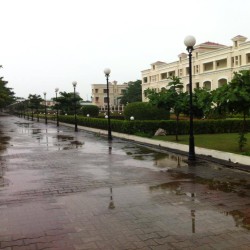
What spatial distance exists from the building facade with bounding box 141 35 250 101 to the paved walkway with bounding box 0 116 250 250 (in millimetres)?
33267

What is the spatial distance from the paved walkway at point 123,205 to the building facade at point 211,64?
33267 millimetres

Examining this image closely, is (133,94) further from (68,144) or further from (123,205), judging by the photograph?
(123,205)

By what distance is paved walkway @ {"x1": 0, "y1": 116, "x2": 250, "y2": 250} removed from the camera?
217 inches

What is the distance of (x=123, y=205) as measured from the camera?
7.48m

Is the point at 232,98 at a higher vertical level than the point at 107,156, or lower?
higher

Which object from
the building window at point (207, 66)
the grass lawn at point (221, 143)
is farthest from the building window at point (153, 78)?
the grass lawn at point (221, 143)

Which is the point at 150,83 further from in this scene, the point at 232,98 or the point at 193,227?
the point at 193,227

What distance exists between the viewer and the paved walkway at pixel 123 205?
5523 millimetres

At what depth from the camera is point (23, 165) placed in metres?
12.8

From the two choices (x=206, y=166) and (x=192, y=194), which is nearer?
(x=192, y=194)

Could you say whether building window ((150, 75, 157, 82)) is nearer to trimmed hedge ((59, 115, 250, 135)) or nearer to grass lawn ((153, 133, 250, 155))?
trimmed hedge ((59, 115, 250, 135))

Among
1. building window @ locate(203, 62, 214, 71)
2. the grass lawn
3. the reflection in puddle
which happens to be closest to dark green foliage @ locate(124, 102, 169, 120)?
the grass lawn

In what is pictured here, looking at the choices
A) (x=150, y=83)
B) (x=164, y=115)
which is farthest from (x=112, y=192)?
(x=150, y=83)

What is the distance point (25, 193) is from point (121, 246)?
4098 mm
